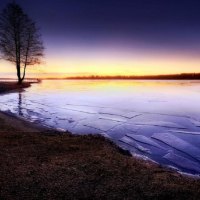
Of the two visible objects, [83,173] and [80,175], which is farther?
[83,173]

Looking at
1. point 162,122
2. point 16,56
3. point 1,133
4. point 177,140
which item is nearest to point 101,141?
point 177,140

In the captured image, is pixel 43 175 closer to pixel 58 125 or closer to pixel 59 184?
pixel 59 184

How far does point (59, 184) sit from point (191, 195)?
7.84ft

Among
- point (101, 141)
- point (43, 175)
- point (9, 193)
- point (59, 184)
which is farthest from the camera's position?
point (101, 141)

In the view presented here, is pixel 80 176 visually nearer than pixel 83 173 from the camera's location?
Yes

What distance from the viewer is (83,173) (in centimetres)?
542

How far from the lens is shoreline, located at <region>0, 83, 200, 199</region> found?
465 centimetres

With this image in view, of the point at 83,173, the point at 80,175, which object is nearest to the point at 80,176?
the point at 80,175

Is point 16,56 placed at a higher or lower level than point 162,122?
higher

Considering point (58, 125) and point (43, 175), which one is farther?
point (58, 125)

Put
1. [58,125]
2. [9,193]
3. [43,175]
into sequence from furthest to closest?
[58,125], [43,175], [9,193]

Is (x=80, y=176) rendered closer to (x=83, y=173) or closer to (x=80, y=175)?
(x=80, y=175)

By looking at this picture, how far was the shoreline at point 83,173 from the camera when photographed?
4.65 meters

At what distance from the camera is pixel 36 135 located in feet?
28.5
